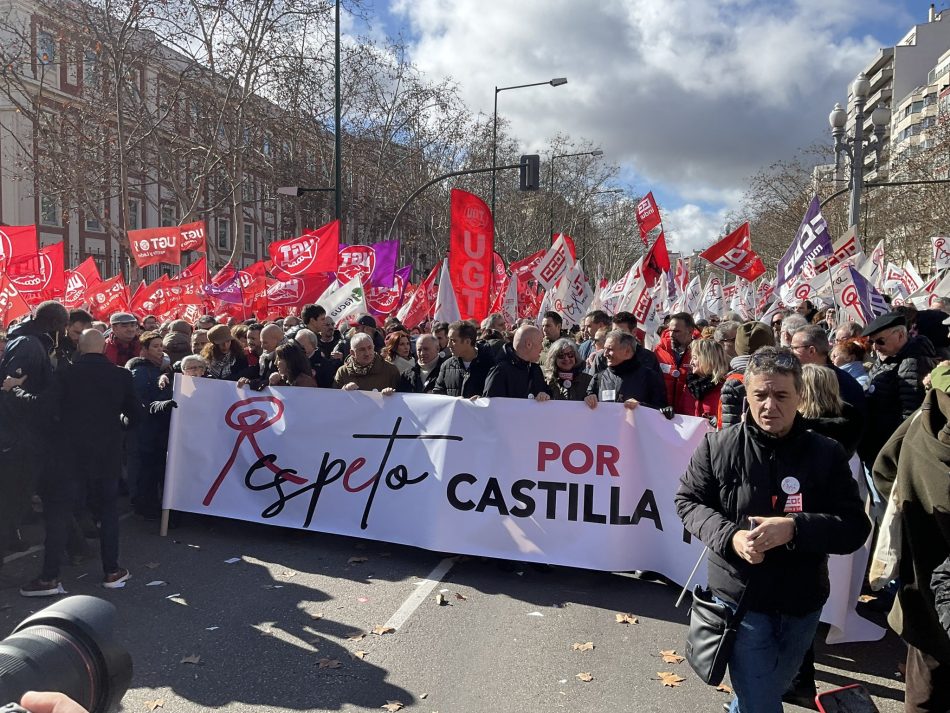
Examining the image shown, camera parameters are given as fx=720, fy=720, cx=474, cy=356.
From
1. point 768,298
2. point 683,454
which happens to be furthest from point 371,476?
point 768,298

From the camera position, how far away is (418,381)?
7.17 meters

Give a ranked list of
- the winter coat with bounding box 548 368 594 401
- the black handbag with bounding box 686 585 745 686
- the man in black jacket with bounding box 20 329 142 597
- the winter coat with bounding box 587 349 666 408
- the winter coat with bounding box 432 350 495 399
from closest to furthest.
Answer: the black handbag with bounding box 686 585 745 686 → the man in black jacket with bounding box 20 329 142 597 → the winter coat with bounding box 587 349 666 408 → the winter coat with bounding box 432 350 495 399 → the winter coat with bounding box 548 368 594 401

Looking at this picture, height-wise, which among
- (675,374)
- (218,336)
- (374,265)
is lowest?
(675,374)

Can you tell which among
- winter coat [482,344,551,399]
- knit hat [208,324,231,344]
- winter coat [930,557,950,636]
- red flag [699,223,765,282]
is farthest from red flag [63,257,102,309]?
winter coat [930,557,950,636]

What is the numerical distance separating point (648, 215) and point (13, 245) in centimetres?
1231

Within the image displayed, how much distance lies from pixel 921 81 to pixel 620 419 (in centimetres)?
9302

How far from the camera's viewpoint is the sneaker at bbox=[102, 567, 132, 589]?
197 inches

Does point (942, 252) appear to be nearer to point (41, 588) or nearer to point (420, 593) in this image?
point (420, 593)

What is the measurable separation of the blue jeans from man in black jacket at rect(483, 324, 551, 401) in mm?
3326

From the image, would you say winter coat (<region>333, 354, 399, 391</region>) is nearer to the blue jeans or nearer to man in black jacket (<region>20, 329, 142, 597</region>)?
man in black jacket (<region>20, 329, 142, 597</region>)

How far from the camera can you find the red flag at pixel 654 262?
12.1 metres

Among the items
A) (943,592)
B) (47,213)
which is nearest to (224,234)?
(47,213)

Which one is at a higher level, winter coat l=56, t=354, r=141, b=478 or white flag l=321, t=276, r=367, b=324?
white flag l=321, t=276, r=367, b=324

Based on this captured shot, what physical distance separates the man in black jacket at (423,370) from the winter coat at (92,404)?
8.52 feet
